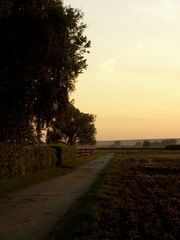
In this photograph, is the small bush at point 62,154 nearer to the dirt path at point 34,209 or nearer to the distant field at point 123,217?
the dirt path at point 34,209

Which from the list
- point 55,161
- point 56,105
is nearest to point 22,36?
point 56,105

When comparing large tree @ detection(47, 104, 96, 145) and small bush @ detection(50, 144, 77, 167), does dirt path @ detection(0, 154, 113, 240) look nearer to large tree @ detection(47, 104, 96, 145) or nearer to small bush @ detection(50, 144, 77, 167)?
small bush @ detection(50, 144, 77, 167)

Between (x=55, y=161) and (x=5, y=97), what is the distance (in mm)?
20091

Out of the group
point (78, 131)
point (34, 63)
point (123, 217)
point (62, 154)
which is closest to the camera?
point (123, 217)

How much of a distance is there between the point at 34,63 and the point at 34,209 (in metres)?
7.37

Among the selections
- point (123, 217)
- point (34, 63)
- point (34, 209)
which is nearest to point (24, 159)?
point (34, 63)

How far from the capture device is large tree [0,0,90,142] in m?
19.9

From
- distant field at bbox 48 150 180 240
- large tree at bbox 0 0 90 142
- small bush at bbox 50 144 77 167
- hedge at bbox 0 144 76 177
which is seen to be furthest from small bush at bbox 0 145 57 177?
distant field at bbox 48 150 180 240

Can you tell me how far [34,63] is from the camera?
20484mm

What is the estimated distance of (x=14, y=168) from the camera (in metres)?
26.3

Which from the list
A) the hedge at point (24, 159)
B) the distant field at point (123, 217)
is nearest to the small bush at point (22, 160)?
the hedge at point (24, 159)

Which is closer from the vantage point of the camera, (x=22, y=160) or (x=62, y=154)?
(x=22, y=160)

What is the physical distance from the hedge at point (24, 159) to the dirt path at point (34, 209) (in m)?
2.55

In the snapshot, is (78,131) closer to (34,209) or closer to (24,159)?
(24,159)
